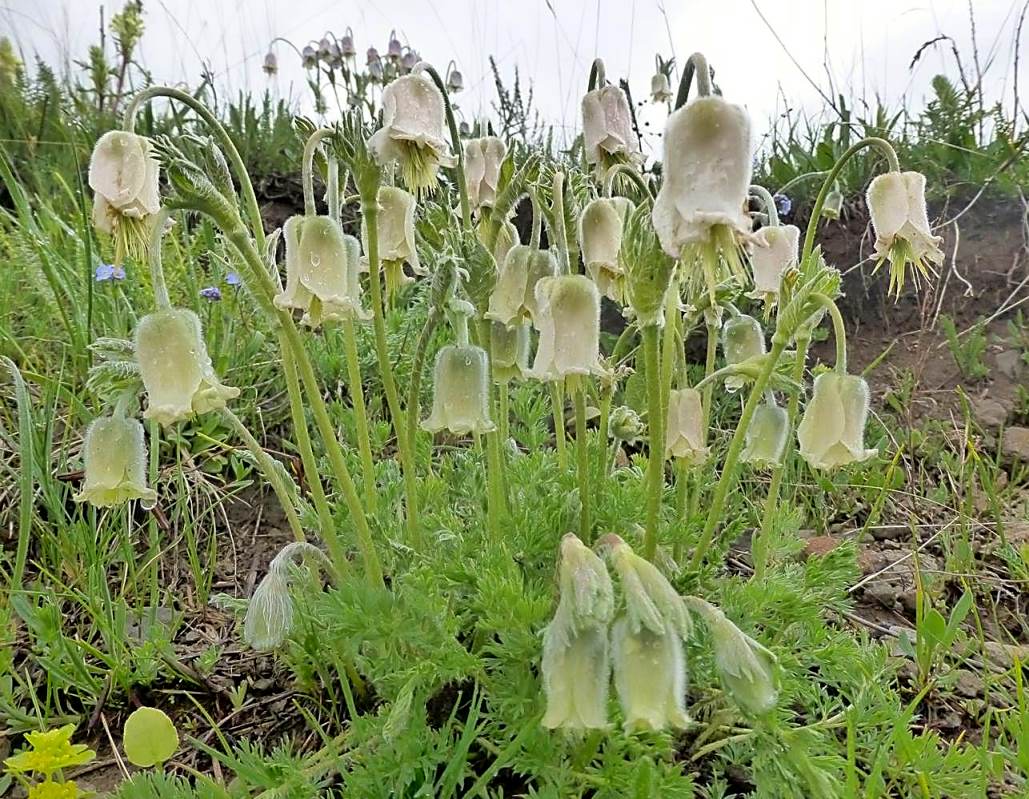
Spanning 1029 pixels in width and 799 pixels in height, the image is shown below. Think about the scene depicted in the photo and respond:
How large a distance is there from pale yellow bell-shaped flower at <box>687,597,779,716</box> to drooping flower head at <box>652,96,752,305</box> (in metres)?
0.50

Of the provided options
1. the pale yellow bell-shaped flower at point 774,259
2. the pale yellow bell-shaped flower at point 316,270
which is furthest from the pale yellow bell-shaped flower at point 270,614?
the pale yellow bell-shaped flower at point 774,259

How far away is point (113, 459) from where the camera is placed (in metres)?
1.42

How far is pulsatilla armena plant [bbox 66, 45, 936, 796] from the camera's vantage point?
1.06 m

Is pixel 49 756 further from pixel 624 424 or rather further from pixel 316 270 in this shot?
pixel 624 424

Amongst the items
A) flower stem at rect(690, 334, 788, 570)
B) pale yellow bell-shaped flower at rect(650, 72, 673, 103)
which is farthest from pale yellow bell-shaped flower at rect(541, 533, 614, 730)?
pale yellow bell-shaped flower at rect(650, 72, 673, 103)

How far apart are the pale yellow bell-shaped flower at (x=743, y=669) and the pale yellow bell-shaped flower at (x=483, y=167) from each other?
969mm

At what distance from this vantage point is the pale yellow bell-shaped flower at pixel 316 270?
1329 millimetres

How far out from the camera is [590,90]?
1.63m

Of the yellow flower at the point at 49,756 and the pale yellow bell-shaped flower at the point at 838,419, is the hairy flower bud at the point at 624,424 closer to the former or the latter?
the pale yellow bell-shaped flower at the point at 838,419

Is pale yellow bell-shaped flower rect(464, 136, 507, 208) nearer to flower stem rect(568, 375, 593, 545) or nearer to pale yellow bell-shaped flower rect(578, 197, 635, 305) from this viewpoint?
pale yellow bell-shaped flower rect(578, 197, 635, 305)

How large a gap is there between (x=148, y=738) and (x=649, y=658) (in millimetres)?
898

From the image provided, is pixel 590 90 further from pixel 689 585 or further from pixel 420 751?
pixel 420 751

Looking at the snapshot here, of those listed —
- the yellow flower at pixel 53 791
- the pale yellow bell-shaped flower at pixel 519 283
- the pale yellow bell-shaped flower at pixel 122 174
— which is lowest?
the yellow flower at pixel 53 791

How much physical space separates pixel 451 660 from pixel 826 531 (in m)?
1.65
